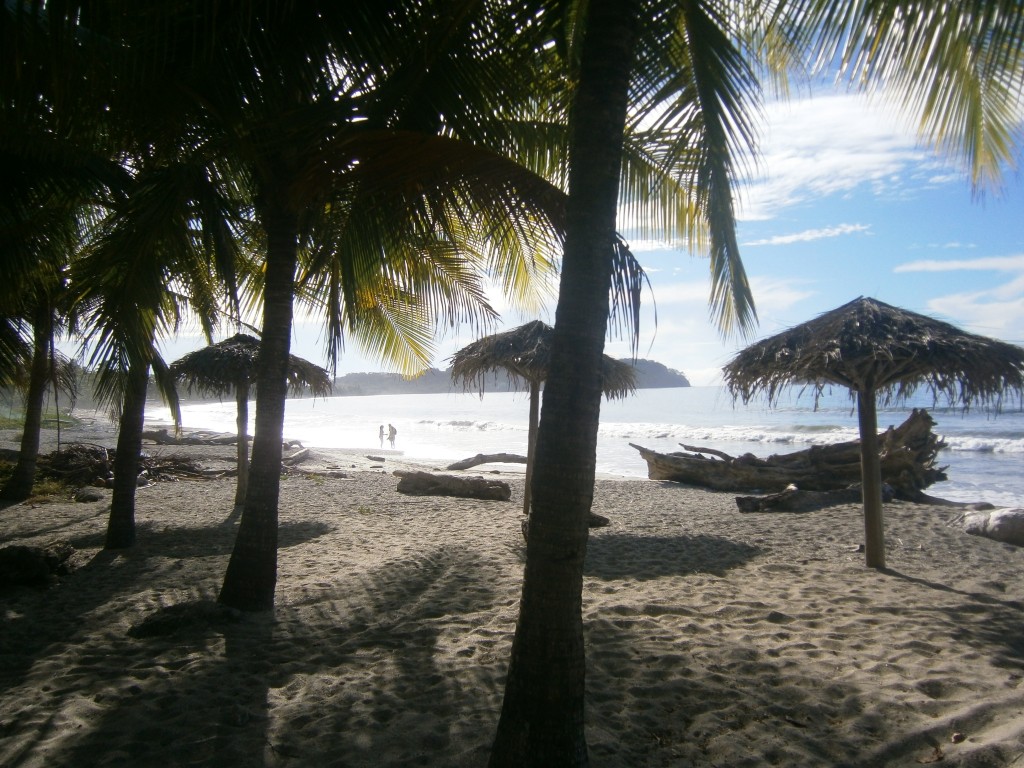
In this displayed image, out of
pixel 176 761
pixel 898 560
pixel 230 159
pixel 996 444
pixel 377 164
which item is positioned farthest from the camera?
pixel 996 444

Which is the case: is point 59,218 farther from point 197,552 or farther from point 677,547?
point 677,547

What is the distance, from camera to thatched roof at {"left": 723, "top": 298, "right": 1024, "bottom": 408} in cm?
565

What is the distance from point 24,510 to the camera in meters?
9.11

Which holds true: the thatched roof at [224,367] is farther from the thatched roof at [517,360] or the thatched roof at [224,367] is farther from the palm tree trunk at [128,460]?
the palm tree trunk at [128,460]

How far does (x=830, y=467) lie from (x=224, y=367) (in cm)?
1040

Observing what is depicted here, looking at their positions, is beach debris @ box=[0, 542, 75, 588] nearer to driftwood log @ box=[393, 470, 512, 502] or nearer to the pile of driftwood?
driftwood log @ box=[393, 470, 512, 502]

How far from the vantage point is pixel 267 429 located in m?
4.66

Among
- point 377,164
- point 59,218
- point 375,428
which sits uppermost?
point 59,218

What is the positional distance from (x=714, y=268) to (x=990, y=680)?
8.84 ft

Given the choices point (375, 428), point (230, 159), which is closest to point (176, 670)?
point (230, 159)

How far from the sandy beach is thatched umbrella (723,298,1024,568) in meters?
1.40

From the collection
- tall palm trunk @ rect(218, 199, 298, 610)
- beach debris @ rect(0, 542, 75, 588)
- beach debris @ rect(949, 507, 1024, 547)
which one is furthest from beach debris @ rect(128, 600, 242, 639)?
beach debris @ rect(949, 507, 1024, 547)

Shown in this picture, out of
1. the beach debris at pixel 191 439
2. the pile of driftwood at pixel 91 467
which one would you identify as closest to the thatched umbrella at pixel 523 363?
the pile of driftwood at pixel 91 467

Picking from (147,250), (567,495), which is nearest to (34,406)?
(147,250)
